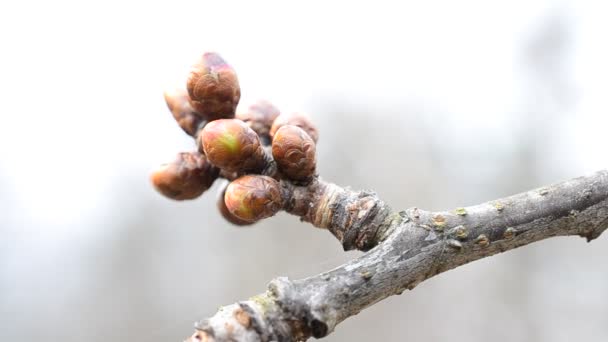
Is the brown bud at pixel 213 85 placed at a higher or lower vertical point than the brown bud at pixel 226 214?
higher

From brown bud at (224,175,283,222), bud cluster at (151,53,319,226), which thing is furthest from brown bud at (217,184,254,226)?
brown bud at (224,175,283,222)

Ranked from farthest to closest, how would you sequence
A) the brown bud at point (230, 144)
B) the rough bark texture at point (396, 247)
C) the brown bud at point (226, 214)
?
the brown bud at point (226, 214) < the brown bud at point (230, 144) < the rough bark texture at point (396, 247)

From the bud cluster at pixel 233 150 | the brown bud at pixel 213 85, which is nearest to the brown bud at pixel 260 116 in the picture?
the bud cluster at pixel 233 150

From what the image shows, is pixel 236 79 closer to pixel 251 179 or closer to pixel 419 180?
pixel 251 179

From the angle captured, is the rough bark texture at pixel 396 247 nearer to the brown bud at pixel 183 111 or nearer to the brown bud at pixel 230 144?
the brown bud at pixel 230 144

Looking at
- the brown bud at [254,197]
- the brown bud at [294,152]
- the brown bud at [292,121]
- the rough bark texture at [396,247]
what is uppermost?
the brown bud at [292,121]

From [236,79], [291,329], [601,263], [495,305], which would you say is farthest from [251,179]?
[601,263]

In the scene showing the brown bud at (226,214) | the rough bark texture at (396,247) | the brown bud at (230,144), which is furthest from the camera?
the brown bud at (226,214)

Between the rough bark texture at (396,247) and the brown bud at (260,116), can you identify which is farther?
the brown bud at (260,116)

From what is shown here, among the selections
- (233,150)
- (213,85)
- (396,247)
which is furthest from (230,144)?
(396,247)
